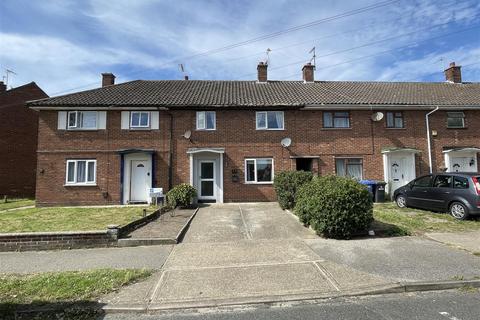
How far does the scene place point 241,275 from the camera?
509 centimetres

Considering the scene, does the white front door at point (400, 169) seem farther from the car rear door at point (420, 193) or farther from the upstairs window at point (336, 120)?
the car rear door at point (420, 193)

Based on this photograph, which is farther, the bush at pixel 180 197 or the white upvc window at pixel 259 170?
the white upvc window at pixel 259 170

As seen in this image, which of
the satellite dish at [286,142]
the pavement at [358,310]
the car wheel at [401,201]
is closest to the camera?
the pavement at [358,310]

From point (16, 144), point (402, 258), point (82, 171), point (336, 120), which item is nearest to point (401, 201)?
point (336, 120)

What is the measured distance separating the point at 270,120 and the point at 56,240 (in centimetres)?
1107

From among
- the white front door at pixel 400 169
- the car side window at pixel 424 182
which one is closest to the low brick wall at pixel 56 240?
the car side window at pixel 424 182

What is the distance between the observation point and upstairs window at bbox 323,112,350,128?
15.5m

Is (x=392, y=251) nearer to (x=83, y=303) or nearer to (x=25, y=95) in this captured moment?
(x=83, y=303)

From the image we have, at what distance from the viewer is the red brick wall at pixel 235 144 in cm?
1456

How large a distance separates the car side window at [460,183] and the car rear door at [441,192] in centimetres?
14

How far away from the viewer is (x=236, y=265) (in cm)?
558

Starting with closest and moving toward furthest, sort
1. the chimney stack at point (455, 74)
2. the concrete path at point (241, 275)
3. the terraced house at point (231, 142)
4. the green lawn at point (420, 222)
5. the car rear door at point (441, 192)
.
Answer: the concrete path at point (241, 275), the green lawn at point (420, 222), the car rear door at point (441, 192), the terraced house at point (231, 142), the chimney stack at point (455, 74)

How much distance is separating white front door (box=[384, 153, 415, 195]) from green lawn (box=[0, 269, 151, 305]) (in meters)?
14.0

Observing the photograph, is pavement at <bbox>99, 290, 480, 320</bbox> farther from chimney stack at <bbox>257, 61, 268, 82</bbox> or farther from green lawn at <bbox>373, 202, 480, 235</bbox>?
chimney stack at <bbox>257, 61, 268, 82</bbox>
